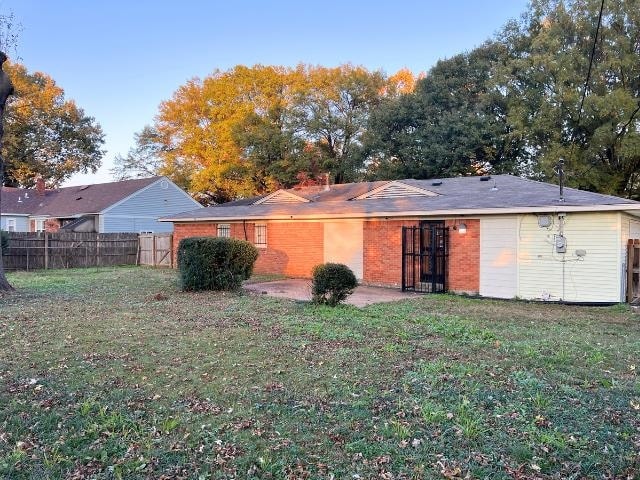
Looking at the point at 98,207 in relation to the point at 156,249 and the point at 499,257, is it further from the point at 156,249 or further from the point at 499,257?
the point at 499,257

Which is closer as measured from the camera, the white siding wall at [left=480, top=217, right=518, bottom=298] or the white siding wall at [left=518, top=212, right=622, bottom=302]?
the white siding wall at [left=518, top=212, right=622, bottom=302]

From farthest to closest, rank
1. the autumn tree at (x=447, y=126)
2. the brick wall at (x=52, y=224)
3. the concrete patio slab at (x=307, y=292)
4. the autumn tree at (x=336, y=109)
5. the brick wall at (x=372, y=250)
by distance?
the autumn tree at (x=336, y=109)
the brick wall at (x=52, y=224)
the autumn tree at (x=447, y=126)
the brick wall at (x=372, y=250)
the concrete patio slab at (x=307, y=292)

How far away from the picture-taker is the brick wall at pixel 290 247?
16.6 meters

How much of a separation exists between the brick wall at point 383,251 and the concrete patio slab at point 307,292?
50cm

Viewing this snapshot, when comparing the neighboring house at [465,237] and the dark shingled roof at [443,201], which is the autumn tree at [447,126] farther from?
the neighboring house at [465,237]

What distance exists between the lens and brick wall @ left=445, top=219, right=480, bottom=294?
12844 mm

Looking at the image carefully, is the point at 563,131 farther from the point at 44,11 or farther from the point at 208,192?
the point at 208,192

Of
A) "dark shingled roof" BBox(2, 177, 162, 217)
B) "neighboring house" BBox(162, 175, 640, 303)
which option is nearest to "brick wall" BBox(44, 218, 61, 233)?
"dark shingled roof" BBox(2, 177, 162, 217)

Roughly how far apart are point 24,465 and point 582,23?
27084 millimetres

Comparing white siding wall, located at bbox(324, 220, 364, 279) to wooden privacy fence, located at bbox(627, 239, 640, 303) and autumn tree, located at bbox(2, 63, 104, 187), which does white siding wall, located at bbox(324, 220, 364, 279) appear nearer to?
wooden privacy fence, located at bbox(627, 239, 640, 303)

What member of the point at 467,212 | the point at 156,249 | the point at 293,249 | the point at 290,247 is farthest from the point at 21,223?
the point at 467,212

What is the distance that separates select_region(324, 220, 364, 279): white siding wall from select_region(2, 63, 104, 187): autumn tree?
106 feet

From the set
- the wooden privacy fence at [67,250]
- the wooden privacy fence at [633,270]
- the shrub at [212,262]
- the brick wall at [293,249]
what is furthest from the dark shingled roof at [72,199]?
the wooden privacy fence at [633,270]

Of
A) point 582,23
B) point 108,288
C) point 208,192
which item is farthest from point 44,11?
point 208,192
